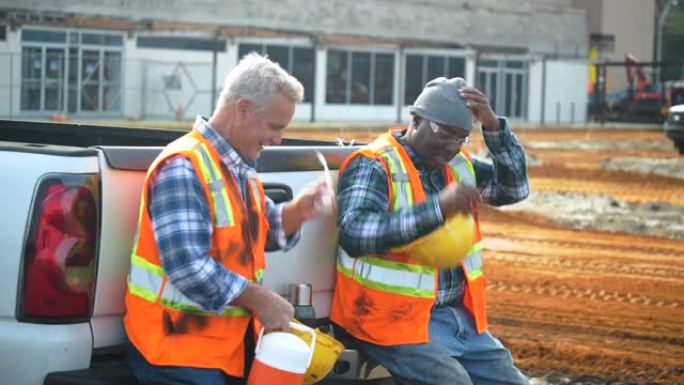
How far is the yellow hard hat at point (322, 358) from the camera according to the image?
4.60 metres

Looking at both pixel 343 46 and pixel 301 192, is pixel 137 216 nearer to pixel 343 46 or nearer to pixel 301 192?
pixel 301 192

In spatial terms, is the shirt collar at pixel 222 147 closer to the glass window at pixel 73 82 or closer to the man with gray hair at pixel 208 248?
the man with gray hair at pixel 208 248

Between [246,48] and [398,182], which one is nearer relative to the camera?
[398,182]

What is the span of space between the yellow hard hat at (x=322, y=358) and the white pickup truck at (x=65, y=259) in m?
0.65

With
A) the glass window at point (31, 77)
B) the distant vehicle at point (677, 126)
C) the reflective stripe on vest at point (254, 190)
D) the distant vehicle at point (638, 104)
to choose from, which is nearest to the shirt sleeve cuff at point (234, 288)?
the reflective stripe on vest at point (254, 190)

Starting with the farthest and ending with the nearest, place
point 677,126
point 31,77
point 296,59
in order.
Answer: point 296,59 < point 31,77 < point 677,126

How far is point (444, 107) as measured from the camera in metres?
5.09

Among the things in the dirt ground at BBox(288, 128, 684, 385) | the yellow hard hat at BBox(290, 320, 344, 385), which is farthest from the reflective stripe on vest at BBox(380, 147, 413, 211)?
the dirt ground at BBox(288, 128, 684, 385)

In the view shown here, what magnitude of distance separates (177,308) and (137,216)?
A: 37cm

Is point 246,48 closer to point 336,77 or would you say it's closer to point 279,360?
point 336,77

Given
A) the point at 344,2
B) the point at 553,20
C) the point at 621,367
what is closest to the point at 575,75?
the point at 553,20

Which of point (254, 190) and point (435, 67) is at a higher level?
point (435, 67)

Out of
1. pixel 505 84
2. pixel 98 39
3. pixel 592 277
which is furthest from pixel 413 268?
pixel 505 84

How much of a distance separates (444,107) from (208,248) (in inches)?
51.8
